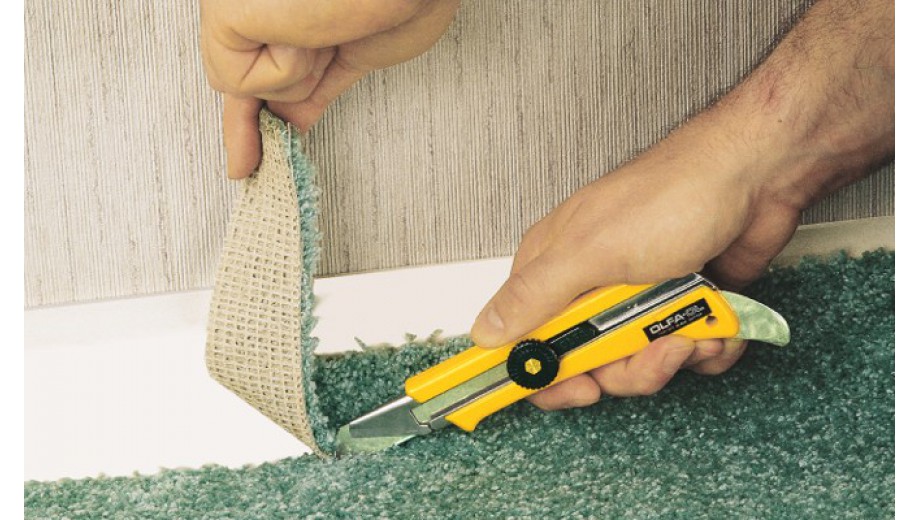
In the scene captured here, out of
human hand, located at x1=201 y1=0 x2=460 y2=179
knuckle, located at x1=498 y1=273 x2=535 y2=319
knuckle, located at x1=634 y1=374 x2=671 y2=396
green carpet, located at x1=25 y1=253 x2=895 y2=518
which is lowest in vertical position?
green carpet, located at x1=25 y1=253 x2=895 y2=518

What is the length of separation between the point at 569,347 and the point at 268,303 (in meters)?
0.24

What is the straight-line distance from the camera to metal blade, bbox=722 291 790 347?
77 cm

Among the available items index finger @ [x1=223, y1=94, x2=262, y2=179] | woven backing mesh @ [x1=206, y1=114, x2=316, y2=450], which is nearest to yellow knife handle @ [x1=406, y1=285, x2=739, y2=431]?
woven backing mesh @ [x1=206, y1=114, x2=316, y2=450]

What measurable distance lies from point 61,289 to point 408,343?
0.31 meters

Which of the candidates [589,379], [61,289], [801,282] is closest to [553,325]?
[589,379]

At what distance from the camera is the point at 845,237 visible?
99 centimetres

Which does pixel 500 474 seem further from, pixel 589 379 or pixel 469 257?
pixel 469 257

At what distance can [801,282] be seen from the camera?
941mm

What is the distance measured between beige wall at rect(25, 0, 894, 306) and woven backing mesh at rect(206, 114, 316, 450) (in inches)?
3.5

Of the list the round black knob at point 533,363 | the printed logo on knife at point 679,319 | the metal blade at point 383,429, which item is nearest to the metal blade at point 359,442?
the metal blade at point 383,429

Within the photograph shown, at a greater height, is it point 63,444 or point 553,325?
point 553,325

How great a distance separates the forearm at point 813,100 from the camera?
818mm

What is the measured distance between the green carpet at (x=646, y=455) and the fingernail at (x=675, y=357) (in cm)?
6

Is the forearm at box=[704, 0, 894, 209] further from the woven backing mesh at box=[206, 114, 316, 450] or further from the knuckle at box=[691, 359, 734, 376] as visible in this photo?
the woven backing mesh at box=[206, 114, 316, 450]
